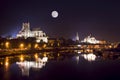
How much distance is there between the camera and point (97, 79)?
28.2m

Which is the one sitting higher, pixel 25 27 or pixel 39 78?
pixel 25 27

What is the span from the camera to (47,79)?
27.6 metres

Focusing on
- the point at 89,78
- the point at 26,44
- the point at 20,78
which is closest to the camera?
the point at 20,78

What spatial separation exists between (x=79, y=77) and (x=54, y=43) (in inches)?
3864

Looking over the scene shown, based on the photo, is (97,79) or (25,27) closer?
(97,79)

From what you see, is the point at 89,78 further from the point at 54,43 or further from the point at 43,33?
the point at 43,33

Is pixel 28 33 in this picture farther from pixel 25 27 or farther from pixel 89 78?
pixel 89 78

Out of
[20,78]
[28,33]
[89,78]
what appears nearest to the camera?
[20,78]

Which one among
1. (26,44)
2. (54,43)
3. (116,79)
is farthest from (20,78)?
(54,43)

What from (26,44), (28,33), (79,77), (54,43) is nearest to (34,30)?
(28,33)

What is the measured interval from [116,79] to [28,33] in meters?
114

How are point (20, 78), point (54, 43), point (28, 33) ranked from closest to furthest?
1. point (20, 78)
2. point (54, 43)
3. point (28, 33)

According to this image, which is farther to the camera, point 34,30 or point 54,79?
point 34,30

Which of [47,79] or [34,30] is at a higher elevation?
[34,30]
